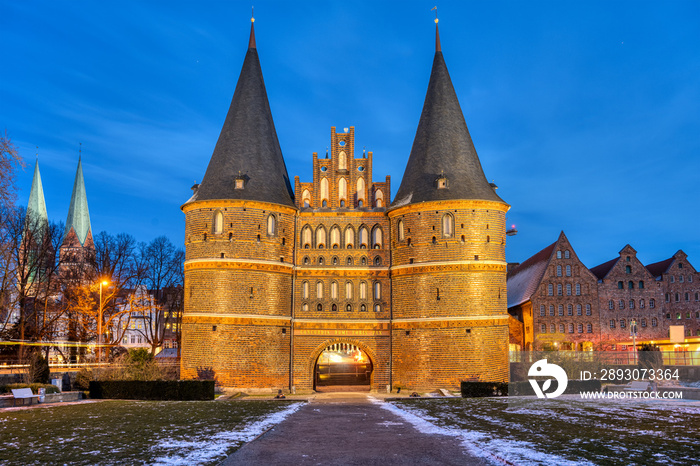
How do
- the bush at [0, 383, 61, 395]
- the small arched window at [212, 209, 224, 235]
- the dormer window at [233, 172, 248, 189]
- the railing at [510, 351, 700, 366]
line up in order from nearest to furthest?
the bush at [0, 383, 61, 395] < the small arched window at [212, 209, 224, 235] < the dormer window at [233, 172, 248, 189] < the railing at [510, 351, 700, 366]

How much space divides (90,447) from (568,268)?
170 ft

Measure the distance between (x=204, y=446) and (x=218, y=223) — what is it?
2327 centimetres

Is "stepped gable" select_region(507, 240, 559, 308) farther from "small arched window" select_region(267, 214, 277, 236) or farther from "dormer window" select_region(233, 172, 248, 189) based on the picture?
"dormer window" select_region(233, 172, 248, 189)

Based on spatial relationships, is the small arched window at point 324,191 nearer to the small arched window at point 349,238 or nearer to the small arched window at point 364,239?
the small arched window at point 349,238

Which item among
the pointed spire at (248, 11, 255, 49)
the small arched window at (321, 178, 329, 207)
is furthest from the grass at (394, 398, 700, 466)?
the pointed spire at (248, 11, 255, 49)

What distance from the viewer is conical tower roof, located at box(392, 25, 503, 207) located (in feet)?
128

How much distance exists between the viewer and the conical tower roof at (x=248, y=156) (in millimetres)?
39062

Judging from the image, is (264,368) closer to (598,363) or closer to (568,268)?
(598,363)

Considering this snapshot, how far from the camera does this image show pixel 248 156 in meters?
40.2

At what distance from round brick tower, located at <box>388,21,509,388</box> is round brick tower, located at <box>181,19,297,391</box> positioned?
21.9ft

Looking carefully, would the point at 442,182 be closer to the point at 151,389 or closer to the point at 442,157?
the point at 442,157

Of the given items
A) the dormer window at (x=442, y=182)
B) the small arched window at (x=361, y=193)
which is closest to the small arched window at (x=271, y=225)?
the small arched window at (x=361, y=193)

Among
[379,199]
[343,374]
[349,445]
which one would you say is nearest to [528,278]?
[343,374]

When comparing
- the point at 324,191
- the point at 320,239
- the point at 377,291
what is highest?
the point at 324,191
